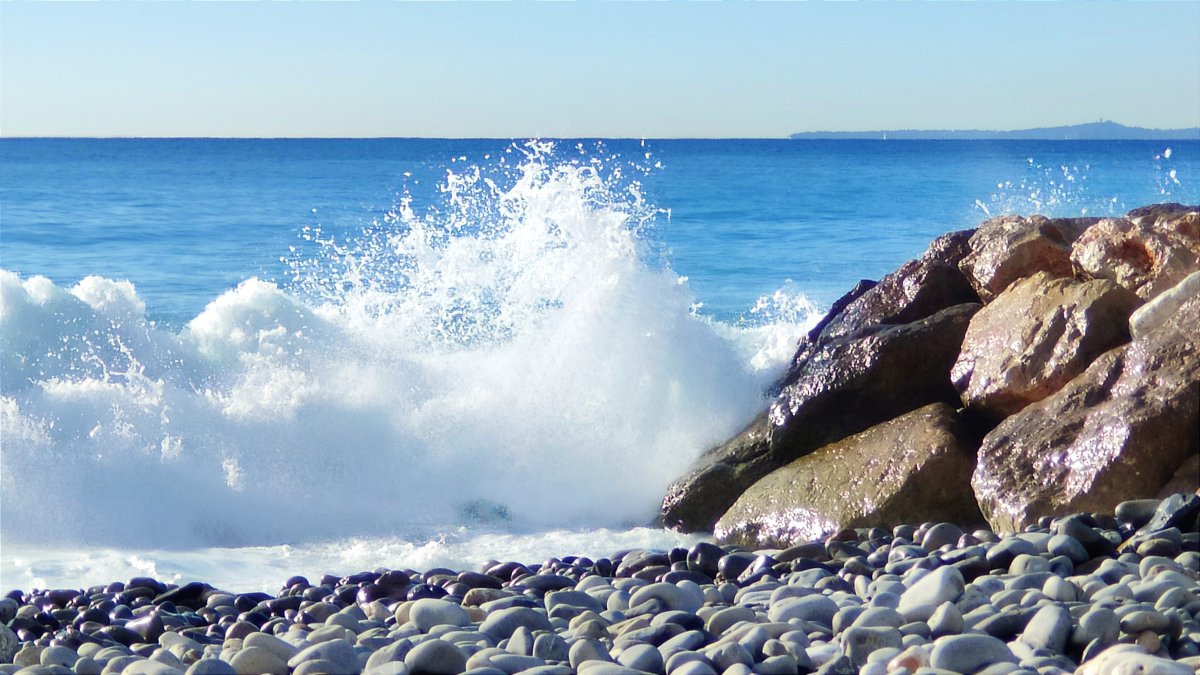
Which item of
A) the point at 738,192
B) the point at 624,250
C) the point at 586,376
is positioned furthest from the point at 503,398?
the point at 738,192

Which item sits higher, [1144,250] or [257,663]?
[1144,250]

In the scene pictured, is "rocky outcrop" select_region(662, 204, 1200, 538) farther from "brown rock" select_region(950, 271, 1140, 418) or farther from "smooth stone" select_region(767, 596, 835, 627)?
"smooth stone" select_region(767, 596, 835, 627)

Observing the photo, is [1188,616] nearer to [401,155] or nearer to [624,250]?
[624,250]

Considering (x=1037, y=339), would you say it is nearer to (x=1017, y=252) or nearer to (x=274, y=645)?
(x=1017, y=252)

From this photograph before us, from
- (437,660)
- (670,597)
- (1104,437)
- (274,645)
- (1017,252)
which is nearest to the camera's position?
(437,660)

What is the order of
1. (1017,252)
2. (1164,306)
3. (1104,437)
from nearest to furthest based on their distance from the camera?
(1104,437), (1164,306), (1017,252)

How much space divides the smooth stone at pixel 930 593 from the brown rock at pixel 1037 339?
2.52 meters

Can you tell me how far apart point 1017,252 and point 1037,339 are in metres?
0.87

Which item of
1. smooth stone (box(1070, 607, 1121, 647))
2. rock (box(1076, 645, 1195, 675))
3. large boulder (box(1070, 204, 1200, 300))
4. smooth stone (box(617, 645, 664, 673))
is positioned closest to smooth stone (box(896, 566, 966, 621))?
smooth stone (box(1070, 607, 1121, 647))

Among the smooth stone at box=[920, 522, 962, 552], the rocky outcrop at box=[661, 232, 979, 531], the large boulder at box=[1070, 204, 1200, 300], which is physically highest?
the large boulder at box=[1070, 204, 1200, 300]

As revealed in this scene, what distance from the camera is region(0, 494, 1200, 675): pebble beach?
285 cm

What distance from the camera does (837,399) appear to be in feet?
21.9

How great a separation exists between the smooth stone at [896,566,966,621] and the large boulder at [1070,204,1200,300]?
3074 millimetres

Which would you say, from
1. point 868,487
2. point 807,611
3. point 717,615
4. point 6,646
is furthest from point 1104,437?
point 6,646
